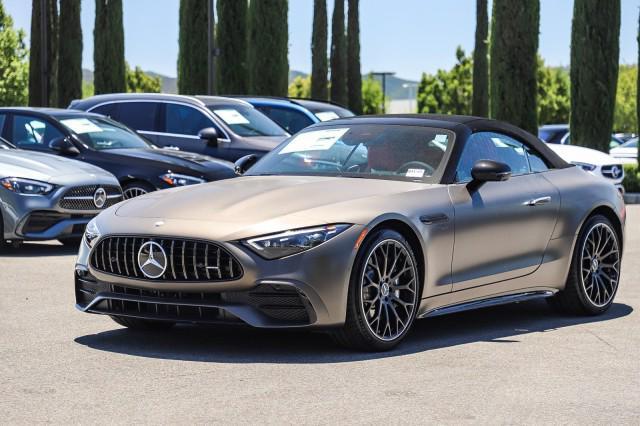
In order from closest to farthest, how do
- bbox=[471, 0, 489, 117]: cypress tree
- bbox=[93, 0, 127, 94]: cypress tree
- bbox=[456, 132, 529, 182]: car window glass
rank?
bbox=[456, 132, 529, 182]: car window glass → bbox=[93, 0, 127, 94]: cypress tree → bbox=[471, 0, 489, 117]: cypress tree

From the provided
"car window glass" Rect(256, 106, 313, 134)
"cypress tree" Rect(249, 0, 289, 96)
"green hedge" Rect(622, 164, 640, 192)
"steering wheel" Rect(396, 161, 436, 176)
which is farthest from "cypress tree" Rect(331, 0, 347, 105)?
"steering wheel" Rect(396, 161, 436, 176)

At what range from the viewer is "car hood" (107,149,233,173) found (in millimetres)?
15633

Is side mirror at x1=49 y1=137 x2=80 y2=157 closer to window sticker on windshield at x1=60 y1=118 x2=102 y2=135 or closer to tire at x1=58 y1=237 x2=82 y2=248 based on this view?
window sticker on windshield at x1=60 y1=118 x2=102 y2=135

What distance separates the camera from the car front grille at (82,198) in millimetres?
13812

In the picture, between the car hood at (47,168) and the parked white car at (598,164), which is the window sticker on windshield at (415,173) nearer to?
the car hood at (47,168)

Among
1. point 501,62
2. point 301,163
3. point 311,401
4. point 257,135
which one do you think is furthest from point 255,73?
point 311,401

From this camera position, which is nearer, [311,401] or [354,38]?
[311,401]

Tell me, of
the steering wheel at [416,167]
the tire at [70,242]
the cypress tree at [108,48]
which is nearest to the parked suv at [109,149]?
the tire at [70,242]

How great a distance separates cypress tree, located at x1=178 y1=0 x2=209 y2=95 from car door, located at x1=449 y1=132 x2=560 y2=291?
29300mm

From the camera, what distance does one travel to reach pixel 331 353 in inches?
300

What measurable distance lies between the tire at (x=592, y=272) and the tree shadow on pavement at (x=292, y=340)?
0.31ft

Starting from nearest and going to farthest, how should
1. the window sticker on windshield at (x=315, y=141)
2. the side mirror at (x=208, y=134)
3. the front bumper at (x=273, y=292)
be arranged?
the front bumper at (x=273, y=292) < the window sticker on windshield at (x=315, y=141) < the side mirror at (x=208, y=134)

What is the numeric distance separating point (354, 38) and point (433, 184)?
61088mm

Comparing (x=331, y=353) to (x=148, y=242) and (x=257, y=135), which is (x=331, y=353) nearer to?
(x=148, y=242)
